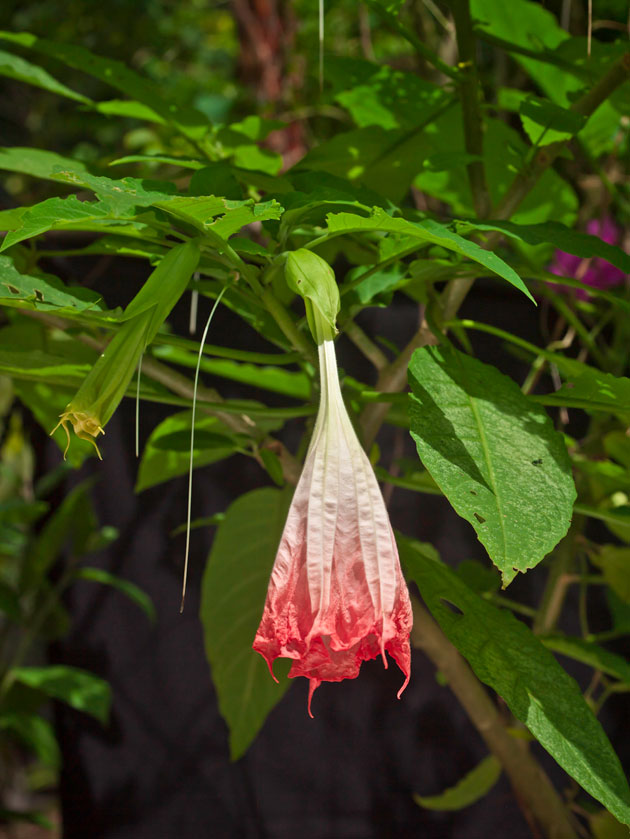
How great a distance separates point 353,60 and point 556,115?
0.14 meters

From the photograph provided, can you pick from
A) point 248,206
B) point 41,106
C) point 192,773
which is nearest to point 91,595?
point 192,773

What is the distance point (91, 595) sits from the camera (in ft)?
2.23

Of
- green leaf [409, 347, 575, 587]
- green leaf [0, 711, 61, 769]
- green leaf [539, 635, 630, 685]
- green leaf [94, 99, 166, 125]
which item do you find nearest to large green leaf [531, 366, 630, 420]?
green leaf [409, 347, 575, 587]

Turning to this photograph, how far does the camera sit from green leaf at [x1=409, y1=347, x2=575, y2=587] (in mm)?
227

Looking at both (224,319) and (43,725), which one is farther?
(43,725)

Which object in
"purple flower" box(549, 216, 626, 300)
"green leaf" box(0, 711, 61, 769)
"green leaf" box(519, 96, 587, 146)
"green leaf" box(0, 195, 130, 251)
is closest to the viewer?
"green leaf" box(0, 195, 130, 251)

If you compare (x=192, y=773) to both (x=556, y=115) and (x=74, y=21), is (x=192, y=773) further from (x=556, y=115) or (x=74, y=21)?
(x=74, y=21)

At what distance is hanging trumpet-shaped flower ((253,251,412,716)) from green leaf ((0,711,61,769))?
672 mm

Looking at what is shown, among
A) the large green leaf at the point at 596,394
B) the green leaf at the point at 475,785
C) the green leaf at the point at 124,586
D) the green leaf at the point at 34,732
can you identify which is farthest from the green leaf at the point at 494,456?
the green leaf at the point at 34,732

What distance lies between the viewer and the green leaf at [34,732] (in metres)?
0.79

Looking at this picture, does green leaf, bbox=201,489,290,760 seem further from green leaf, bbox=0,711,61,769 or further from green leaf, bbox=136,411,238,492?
green leaf, bbox=0,711,61,769

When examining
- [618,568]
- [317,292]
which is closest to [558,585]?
[618,568]

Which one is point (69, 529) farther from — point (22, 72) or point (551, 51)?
point (551, 51)

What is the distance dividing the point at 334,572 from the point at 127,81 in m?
0.29
